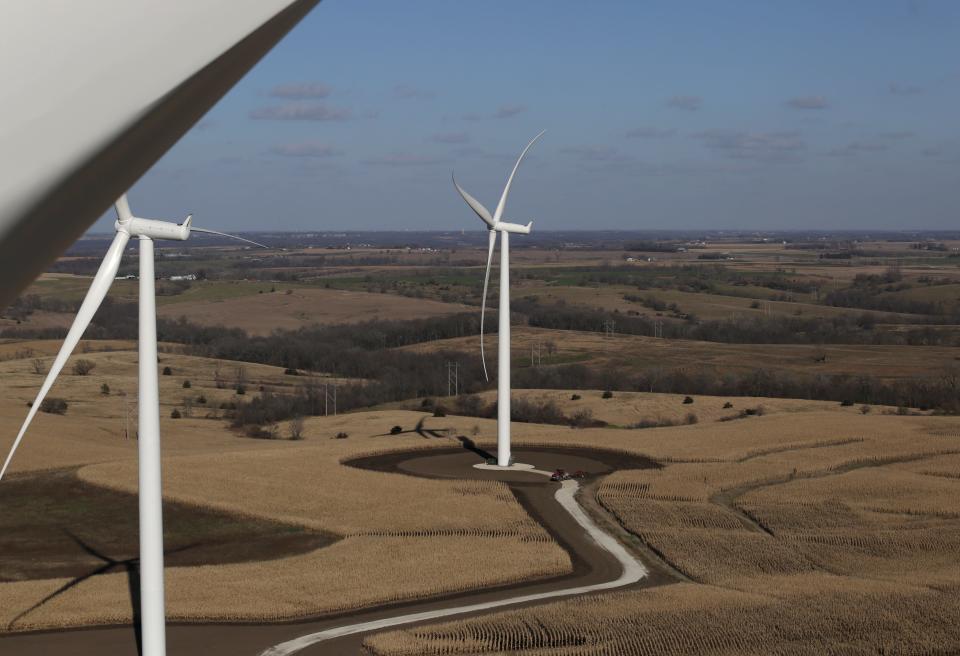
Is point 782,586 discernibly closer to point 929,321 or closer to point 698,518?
point 698,518

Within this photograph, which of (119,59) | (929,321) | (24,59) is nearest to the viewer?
(24,59)

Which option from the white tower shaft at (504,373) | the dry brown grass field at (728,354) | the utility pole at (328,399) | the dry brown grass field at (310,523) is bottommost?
the utility pole at (328,399)

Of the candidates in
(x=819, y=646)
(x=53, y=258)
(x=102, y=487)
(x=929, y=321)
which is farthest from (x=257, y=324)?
(x=53, y=258)

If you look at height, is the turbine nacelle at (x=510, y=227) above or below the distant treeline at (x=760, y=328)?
above

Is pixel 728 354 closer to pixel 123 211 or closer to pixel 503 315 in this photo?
pixel 503 315

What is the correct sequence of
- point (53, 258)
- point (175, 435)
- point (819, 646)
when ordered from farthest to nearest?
point (175, 435) → point (819, 646) → point (53, 258)

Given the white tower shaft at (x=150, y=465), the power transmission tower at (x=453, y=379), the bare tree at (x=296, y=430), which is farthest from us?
the power transmission tower at (x=453, y=379)

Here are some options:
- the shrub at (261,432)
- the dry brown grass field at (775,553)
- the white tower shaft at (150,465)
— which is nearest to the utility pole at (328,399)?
the shrub at (261,432)

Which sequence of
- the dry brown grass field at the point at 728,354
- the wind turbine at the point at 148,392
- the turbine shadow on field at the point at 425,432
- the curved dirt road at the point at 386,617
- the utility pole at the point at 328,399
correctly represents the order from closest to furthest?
the wind turbine at the point at 148,392, the curved dirt road at the point at 386,617, the turbine shadow on field at the point at 425,432, the utility pole at the point at 328,399, the dry brown grass field at the point at 728,354

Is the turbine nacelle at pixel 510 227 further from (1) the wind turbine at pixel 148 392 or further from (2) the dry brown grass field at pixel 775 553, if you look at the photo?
(1) the wind turbine at pixel 148 392

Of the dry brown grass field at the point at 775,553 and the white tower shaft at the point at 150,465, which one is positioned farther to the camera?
the dry brown grass field at the point at 775,553
